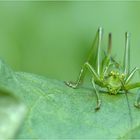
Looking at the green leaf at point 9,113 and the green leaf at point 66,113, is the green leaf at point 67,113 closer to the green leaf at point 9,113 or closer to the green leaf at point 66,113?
the green leaf at point 66,113

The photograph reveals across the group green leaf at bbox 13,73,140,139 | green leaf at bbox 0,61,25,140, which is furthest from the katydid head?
green leaf at bbox 0,61,25,140

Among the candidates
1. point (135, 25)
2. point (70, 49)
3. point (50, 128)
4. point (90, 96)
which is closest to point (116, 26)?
point (135, 25)

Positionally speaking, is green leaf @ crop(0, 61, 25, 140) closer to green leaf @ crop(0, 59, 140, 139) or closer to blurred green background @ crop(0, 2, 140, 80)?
green leaf @ crop(0, 59, 140, 139)

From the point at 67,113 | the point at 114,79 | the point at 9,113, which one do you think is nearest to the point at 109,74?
the point at 114,79

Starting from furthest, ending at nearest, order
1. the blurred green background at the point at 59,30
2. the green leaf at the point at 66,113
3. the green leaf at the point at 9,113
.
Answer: the blurred green background at the point at 59,30 → the green leaf at the point at 66,113 → the green leaf at the point at 9,113

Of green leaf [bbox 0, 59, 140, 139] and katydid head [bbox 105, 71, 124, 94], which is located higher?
green leaf [bbox 0, 59, 140, 139]

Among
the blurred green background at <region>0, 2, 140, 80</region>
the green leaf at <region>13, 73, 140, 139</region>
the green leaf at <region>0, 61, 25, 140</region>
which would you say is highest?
the green leaf at <region>0, 61, 25, 140</region>

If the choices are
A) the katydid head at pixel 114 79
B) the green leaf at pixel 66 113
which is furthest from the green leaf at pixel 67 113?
the katydid head at pixel 114 79
